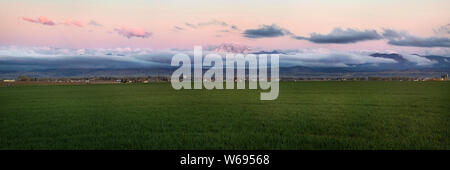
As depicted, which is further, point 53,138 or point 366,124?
point 366,124

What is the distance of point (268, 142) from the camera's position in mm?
12047
